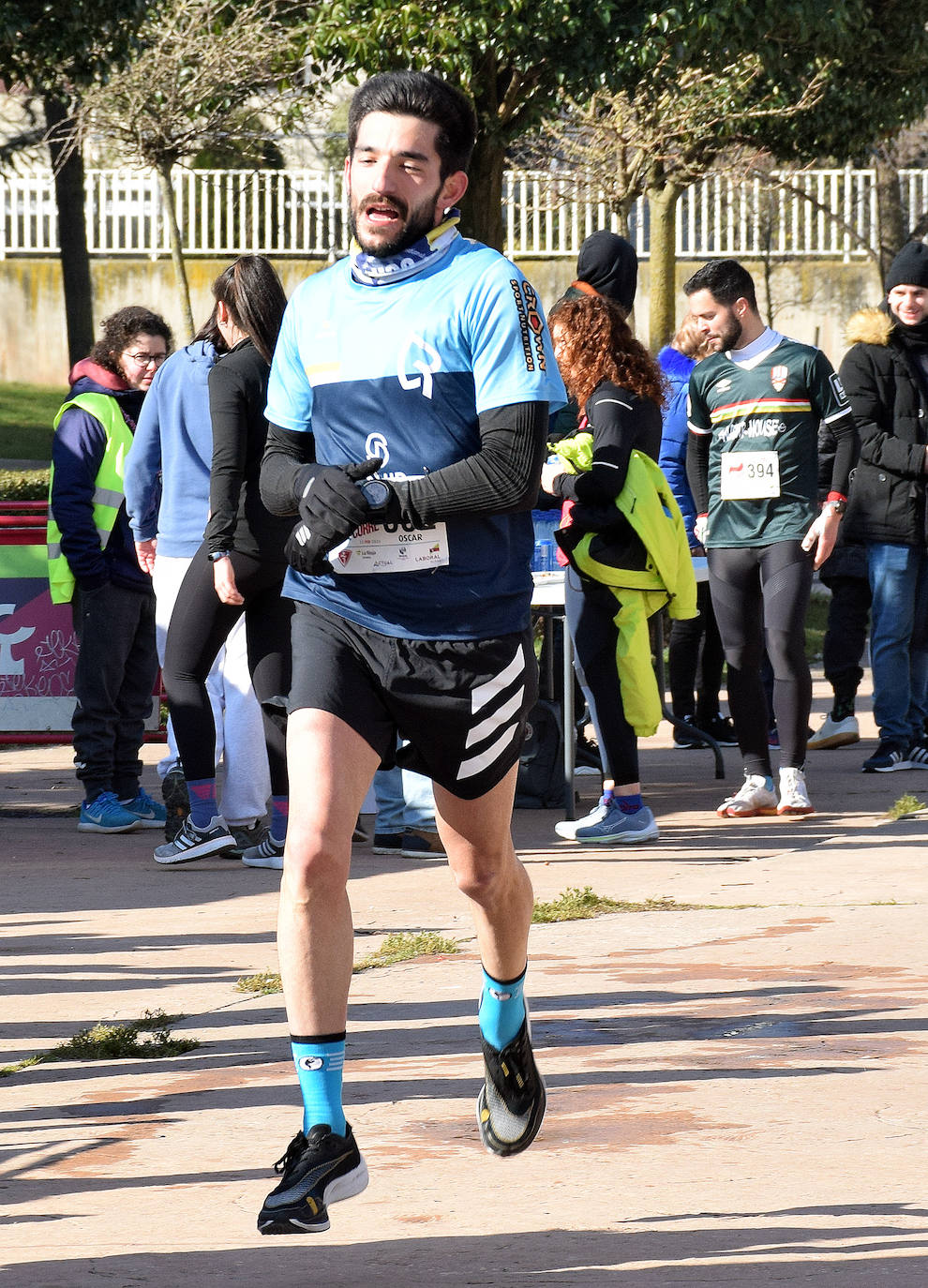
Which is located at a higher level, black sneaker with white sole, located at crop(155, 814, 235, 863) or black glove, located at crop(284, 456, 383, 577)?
black glove, located at crop(284, 456, 383, 577)

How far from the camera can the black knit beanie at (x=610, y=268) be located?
318 inches

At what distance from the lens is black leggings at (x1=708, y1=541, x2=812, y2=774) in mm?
7875

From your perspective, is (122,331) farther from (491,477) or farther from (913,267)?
(491,477)

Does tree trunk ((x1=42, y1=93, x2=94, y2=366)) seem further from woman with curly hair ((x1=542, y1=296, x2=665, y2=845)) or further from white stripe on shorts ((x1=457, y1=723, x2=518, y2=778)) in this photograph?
white stripe on shorts ((x1=457, y1=723, x2=518, y2=778))

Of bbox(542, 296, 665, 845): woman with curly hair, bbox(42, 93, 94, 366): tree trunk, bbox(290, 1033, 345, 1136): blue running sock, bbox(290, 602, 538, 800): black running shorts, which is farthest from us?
bbox(42, 93, 94, 366): tree trunk

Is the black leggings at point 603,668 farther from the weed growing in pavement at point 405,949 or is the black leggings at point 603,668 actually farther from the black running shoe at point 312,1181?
the black running shoe at point 312,1181

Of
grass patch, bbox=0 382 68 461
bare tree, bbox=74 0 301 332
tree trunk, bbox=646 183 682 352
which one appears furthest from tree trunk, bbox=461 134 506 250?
grass patch, bbox=0 382 68 461

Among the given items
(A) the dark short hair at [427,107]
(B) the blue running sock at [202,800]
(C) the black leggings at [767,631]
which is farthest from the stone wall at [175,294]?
(A) the dark short hair at [427,107]

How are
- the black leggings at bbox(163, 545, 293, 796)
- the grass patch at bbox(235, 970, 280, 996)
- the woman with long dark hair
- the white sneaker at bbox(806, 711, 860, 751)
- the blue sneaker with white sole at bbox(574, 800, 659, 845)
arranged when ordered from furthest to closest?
the white sneaker at bbox(806, 711, 860, 751)
the blue sneaker with white sole at bbox(574, 800, 659, 845)
the black leggings at bbox(163, 545, 293, 796)
the woman with long dark hair
the grass patch at bbox(235, 970, 280, 996)

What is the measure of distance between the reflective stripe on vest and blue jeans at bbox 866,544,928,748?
3586 millimetres

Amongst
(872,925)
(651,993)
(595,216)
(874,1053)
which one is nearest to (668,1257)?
(874,1053)

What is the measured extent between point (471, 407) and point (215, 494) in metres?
3.22

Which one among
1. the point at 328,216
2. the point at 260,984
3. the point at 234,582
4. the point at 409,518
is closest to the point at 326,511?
the point at 409,518

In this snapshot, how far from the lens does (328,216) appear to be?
30.0 metres
